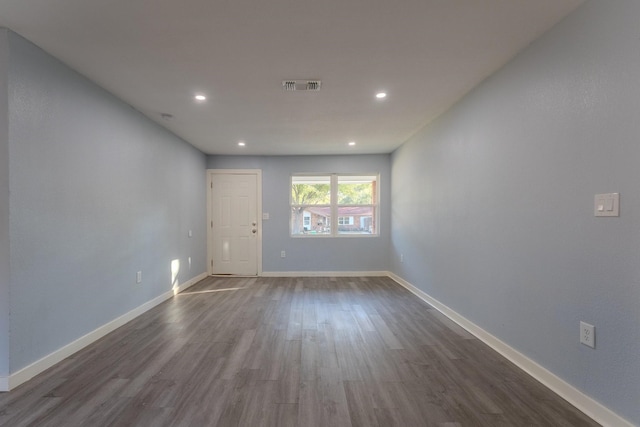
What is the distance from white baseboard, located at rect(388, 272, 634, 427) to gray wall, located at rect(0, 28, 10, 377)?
140 inches

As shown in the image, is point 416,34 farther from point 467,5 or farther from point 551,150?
point 551,150

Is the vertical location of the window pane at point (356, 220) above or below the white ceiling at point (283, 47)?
below

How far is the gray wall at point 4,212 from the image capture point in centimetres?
188

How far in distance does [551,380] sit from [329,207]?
165 inches

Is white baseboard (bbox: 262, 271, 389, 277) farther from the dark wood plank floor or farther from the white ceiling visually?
the white ceiling

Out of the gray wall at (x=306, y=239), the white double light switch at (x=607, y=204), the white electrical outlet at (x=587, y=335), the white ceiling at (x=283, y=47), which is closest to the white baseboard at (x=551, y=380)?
the white electrical outlet at (x=587, y=335)

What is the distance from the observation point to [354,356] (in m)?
2.35

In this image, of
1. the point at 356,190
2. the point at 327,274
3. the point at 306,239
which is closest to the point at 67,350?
the point at 306,239

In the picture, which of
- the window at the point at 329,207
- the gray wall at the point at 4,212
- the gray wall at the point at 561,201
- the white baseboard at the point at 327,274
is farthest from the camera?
Result: the window at the point at 329,207

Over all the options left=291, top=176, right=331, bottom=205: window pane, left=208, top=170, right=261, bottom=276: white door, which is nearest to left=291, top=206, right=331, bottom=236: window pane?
left=291, top=176, right=331, bottom=205: window pane

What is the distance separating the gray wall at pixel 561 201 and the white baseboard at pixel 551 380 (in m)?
0.04

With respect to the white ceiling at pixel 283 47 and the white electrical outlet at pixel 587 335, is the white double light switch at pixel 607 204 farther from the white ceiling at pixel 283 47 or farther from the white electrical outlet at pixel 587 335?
the white ceiling at pixel 283 47

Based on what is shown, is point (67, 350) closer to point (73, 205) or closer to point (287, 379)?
point (73, 205)

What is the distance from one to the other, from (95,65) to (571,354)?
3.99m
